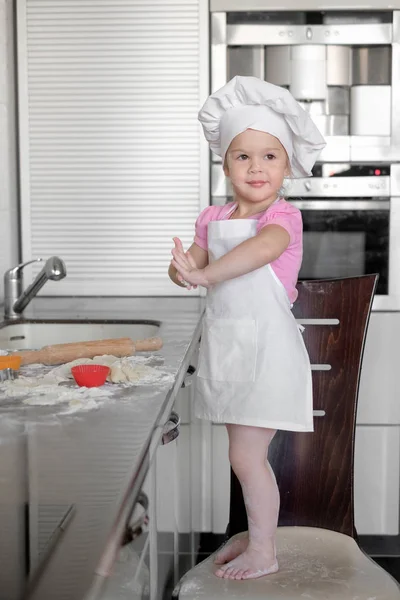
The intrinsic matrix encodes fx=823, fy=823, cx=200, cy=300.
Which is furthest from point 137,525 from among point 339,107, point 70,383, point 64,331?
point 339,107

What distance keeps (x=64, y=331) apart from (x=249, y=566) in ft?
3.17

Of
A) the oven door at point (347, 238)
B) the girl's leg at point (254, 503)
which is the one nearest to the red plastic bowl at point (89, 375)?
the girl's leg at point (254, 503)

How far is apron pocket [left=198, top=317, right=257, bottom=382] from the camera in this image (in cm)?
148

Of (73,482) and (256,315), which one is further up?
(256,315)

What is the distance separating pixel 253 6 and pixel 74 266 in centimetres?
100

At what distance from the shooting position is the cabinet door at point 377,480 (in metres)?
2.73

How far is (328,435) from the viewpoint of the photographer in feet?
5.50

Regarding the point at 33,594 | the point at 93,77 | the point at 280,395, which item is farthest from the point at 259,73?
the point at 33,594

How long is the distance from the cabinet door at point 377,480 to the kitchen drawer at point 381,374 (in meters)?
0.05

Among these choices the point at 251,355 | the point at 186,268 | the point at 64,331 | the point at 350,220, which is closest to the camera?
the point at 186,268

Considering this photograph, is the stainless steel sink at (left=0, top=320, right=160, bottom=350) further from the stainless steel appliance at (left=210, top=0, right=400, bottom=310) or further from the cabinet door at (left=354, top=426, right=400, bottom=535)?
the cabinet door at (left=354, top=426, right=400, bottom=535)

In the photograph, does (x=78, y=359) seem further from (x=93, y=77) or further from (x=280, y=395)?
(x=93, y=77)

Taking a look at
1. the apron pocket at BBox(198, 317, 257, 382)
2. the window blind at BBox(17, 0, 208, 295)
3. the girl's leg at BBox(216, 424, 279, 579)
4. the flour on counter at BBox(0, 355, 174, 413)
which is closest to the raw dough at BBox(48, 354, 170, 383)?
the flour on counter at BBox(0, 355, 174, 413)

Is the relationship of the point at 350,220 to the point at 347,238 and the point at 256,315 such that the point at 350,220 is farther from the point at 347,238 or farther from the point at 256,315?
the point at 256,315
